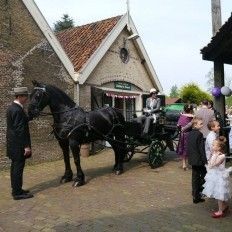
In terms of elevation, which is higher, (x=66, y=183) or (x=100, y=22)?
(x=100, y=22)

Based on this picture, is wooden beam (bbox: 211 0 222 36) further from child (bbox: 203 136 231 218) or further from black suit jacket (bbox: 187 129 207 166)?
child (bbox: 203 136 231 218)

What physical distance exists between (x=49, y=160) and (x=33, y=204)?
6087mm

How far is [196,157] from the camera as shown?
7691 millimetres

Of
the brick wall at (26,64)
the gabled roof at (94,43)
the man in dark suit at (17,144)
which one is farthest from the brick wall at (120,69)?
the man in dark suit at (17,144)

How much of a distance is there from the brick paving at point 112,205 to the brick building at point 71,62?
9.90ft

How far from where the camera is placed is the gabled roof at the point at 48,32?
13.3 metres

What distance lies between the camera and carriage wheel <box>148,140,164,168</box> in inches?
445

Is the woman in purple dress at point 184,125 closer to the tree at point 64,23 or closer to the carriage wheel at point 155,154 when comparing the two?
the carriage wheel at point 155,154

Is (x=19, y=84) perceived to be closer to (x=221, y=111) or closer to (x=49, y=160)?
(x=49, y=160)

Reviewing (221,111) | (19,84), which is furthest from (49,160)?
(221,111)

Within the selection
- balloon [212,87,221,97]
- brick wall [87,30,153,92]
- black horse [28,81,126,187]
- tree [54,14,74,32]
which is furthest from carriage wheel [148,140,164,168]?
tree [54,14,74,32]

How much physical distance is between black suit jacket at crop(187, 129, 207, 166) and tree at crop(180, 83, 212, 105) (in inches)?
1535

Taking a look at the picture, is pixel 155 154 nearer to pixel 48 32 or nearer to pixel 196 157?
pixel 196 157

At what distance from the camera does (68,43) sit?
18578mm
